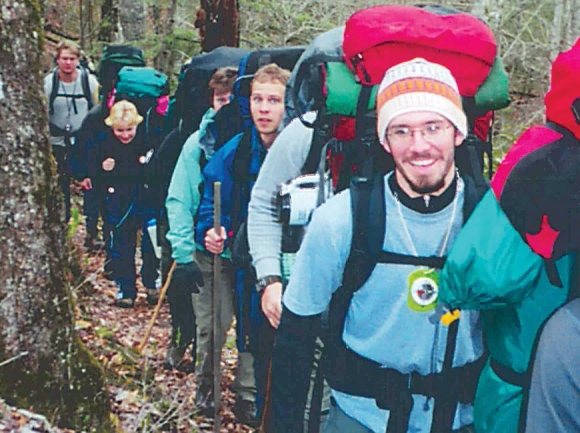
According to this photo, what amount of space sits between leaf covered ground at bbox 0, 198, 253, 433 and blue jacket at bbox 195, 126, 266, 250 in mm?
888

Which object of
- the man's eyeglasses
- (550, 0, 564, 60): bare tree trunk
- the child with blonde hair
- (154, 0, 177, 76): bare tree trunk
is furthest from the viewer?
(550, 0, 564, 60): bare tree trunk

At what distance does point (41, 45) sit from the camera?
12.8 ft

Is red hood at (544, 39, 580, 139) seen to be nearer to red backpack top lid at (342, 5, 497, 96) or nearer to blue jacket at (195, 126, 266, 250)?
red backpack top lid at (342, 5, 497, 96)

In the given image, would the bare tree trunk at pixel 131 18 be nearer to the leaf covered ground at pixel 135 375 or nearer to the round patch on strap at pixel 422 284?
the leaf covered ground at pixel 135 375

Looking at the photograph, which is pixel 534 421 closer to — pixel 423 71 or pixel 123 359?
pixel 423 71

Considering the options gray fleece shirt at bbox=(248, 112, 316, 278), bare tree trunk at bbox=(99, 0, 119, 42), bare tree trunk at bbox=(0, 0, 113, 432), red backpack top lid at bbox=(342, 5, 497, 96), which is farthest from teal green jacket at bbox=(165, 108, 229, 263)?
bare tree trunk at bbox=(99, 0, 119, 42)

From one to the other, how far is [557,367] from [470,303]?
18.4 inches

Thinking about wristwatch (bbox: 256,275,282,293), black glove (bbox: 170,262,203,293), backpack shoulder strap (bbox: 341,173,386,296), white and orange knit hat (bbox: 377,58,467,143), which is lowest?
black glove (bbox: 170,262,203,293)

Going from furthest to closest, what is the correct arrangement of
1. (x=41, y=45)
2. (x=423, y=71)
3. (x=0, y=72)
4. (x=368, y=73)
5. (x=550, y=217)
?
1. (x=41, y=45)
2. (x=0, y=72)
3. (x=368, y=73)
4. (x=423, y=71)
5. (x=550, y=217)

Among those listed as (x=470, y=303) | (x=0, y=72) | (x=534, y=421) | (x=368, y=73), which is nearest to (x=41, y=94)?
(x=0, y=72)

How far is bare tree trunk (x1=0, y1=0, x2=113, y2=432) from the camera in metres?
3.70

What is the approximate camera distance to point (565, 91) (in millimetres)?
1931

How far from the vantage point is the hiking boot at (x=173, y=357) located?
6.62m

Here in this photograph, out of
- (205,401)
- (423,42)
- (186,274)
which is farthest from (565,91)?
(205,401)
